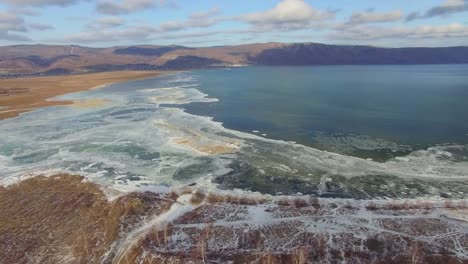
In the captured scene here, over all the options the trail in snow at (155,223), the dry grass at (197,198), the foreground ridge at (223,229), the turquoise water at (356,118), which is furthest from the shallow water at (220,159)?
the trail in snow at (155,223)

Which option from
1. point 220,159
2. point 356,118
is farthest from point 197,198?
point 356,118

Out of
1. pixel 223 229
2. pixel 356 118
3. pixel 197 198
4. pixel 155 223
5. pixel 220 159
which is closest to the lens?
pixel 223 229

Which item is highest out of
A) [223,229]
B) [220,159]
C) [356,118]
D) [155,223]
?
[356,118]

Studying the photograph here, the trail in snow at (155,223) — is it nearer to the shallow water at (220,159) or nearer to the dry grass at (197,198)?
the dry grass at (197,198)

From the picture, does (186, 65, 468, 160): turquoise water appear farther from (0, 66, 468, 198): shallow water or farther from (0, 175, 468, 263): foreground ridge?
(0, 175, 468, 263): foreground ridge

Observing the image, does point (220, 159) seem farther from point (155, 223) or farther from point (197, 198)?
point (155, 223)

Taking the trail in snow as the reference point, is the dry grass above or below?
above

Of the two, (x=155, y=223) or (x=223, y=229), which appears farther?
(x=155, y=223)

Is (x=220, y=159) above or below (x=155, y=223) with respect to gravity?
above

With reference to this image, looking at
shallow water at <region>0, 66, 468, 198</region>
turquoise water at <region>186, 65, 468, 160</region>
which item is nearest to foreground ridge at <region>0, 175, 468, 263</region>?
shallow water at <region>0, 66, 468, 198</region>

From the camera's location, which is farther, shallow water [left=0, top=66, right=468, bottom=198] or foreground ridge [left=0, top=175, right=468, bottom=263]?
shallow water [left=0, top=66, right=468, bottom=198]
